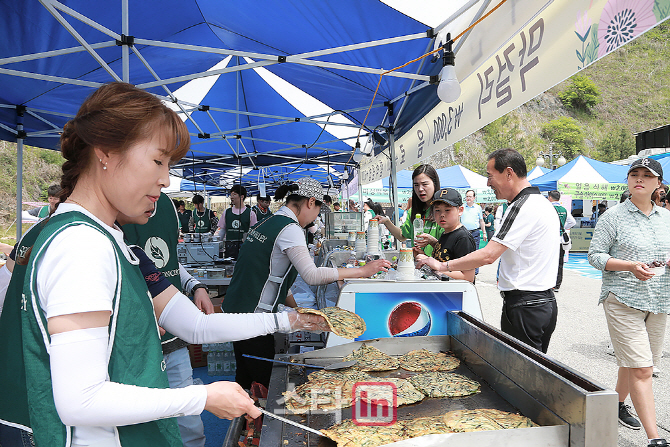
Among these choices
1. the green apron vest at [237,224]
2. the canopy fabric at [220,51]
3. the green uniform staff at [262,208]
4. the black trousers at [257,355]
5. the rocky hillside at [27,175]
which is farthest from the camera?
the rocky hillside at [27,175]

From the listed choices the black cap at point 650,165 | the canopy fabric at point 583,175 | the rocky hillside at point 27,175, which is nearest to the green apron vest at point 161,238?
the black cap at point 650,165

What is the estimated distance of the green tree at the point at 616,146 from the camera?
65125 millimetres

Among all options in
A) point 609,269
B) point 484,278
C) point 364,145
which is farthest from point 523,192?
point 484,278

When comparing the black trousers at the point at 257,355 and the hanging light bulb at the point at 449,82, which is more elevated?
the hanging light bulb at the point at 449,82

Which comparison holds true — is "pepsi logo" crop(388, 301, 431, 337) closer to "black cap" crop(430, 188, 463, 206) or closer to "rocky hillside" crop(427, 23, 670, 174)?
"black cap" crop(430, 188, 463, 206)

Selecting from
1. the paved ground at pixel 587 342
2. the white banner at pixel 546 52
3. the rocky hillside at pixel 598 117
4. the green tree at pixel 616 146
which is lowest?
the paved ground at pixel 587 342

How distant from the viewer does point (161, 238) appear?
263 cm

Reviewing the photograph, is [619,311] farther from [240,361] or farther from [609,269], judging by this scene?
[240,361]

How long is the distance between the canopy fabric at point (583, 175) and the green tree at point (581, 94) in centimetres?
7091

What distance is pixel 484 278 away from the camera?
36.1 ft

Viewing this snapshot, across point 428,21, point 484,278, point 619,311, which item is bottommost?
point 484,278

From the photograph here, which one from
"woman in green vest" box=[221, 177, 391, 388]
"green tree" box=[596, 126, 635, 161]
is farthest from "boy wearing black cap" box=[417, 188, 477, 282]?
"green tree" box=[596, 126, 635, 161]

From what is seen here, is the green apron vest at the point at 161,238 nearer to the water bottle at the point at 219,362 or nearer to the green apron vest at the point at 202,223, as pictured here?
the water bottle at the point at 219,362

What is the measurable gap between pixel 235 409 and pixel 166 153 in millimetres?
712
